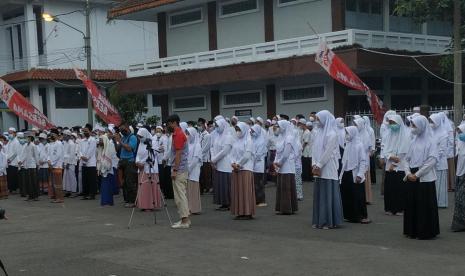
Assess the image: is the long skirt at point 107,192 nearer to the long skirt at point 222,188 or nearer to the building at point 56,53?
the long skirt at point 222,188

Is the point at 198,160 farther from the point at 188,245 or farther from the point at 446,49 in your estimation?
the point at 446,49

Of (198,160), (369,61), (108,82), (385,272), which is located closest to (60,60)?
(108,82)

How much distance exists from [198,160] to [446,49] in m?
13.1

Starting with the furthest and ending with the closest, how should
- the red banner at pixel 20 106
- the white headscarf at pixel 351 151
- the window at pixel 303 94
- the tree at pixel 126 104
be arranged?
the tree at pixel 126 104 < the window at pixel 303 94 < the red banner at pixel 20 106 < the white headscarf at pixel 351 151

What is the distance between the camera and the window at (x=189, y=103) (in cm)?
2708

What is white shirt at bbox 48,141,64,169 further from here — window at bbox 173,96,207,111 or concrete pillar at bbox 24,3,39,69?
concrete pillar at bbox 24,3,39,69

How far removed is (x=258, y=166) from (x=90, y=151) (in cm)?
531

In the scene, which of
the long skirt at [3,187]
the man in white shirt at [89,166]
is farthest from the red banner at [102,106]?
the long skirt at [3,187]

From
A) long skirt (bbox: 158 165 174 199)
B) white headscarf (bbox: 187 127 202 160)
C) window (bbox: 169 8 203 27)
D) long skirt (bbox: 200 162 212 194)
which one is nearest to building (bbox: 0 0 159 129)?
window (bbox: 169 8 203 27)

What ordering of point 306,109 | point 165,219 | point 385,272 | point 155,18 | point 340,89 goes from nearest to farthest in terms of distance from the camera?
point 385,272 → point 165,219 → point 340,89 → point 306,109 → point 155,18

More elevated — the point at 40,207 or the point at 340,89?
the point at 340,89

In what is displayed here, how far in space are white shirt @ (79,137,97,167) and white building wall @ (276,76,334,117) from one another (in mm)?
9014

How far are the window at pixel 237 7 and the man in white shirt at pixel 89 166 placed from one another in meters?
10.8

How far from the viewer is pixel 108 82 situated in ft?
111
